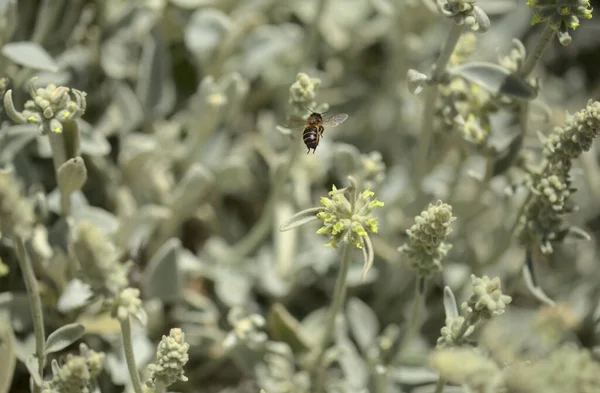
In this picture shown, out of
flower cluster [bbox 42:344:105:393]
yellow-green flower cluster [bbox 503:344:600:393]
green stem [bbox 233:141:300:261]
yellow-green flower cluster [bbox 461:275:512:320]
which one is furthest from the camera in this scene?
green stem [bbox 233:141:300:261]

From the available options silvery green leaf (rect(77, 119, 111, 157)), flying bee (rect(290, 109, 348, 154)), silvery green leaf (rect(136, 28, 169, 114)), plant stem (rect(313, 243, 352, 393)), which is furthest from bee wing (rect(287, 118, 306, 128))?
silvery green leaf (rect(136, 28, 169, 114))

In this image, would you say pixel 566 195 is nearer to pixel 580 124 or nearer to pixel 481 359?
pixel 580 124

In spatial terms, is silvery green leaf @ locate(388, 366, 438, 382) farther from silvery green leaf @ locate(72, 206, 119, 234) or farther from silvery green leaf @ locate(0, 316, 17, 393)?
silvery green leaf @ locate(0, 316, 17, 393)

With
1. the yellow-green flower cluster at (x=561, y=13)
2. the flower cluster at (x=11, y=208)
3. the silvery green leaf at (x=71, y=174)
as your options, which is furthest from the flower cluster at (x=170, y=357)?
the yellow-green flower cluster at (x=561, y=13)

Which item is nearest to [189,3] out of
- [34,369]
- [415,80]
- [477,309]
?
[415,80]

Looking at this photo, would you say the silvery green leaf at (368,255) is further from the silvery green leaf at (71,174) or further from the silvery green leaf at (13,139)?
the silvery green leaf at (13,139)

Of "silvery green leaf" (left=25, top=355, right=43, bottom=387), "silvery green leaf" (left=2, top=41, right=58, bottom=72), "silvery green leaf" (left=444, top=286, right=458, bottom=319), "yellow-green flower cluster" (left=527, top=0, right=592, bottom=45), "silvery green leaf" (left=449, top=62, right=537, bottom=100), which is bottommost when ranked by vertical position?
"silvery green leaf" (left=25, top=355, right=43, bottom=387)
